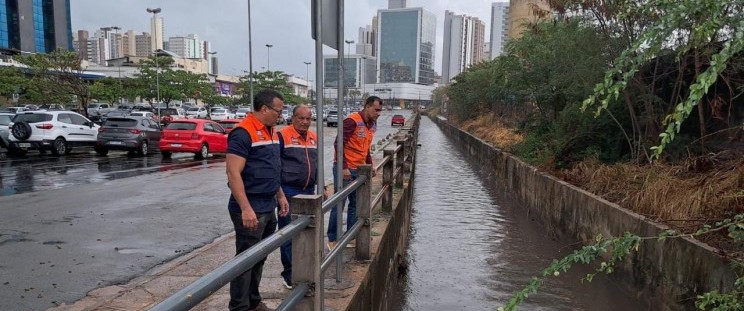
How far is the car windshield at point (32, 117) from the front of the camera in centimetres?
1667

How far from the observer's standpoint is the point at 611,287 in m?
6.52

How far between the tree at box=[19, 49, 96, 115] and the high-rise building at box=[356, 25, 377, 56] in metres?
99.5

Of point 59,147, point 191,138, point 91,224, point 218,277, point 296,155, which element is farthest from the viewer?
point 191,138

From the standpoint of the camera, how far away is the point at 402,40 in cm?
13375

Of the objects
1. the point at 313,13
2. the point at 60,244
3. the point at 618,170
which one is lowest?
the point at 60,244

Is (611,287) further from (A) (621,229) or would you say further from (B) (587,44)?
(B) (587,44)

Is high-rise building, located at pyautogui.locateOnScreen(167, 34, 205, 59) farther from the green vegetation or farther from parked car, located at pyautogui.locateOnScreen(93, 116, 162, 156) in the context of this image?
the green vegetation

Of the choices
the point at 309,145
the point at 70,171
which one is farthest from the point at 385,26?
the point at 309,145

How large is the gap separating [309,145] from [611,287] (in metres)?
4.31

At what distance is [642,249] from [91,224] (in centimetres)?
724

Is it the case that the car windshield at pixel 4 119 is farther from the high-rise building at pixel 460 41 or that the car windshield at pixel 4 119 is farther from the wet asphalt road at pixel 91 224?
the high-rise building at pixel 460 41

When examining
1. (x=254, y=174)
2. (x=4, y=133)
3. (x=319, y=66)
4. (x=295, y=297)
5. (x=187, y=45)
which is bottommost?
(x=4, y=133)

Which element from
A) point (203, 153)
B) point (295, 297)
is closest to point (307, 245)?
point (295, 297)

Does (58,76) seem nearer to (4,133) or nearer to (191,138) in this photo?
(4,133)
